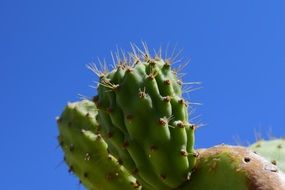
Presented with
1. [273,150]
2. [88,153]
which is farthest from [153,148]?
[273,150]

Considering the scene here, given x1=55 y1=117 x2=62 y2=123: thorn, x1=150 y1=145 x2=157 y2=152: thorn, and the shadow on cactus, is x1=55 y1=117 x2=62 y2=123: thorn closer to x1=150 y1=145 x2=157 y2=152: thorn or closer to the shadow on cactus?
the shadow on cactus

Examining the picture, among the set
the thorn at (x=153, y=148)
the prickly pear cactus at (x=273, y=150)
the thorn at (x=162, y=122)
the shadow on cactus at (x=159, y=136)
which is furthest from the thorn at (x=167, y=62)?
the prickly pear cactus at (x=273, y=150)

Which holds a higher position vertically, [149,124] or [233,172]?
[149,124]

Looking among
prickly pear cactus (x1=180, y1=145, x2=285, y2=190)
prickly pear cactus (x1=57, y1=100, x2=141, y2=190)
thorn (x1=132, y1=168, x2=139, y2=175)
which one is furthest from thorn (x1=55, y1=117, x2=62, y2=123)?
prickly pear cactus (x1=180, y1=145, x2=285, y2=190)

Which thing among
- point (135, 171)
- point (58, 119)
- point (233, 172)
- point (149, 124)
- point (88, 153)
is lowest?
point (233, 172)

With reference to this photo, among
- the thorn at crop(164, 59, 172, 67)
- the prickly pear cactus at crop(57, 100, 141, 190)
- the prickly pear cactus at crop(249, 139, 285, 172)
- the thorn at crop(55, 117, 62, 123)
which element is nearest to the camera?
the thorn at crop(164, 59, 172, 67)

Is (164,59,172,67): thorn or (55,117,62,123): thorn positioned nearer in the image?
(164,59,172,67): thorn

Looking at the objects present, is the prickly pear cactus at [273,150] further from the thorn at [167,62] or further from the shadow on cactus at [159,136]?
the thorn at [167,62]

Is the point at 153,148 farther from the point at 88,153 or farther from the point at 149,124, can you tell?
the point at 88,153
